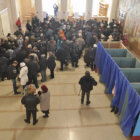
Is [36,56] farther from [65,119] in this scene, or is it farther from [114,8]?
[114,8]

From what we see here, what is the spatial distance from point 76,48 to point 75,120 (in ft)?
14.4

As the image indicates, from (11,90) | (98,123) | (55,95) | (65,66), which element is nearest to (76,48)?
(65,66)

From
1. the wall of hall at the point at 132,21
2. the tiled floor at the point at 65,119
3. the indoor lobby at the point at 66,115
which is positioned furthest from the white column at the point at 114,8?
A: the tiled floor at the point at 65,119

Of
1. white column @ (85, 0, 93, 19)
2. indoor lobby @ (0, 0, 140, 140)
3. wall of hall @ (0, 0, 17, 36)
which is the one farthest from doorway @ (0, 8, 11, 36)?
white column @ (85, 0, 93, 19)

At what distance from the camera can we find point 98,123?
19.3 ft

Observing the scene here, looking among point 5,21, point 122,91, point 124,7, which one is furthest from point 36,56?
point 124,7

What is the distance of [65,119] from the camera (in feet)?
19.8

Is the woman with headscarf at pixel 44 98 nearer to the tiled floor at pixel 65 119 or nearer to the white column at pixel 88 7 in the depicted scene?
the tiled floor at pixel 65 119

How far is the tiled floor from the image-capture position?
5.42 meters

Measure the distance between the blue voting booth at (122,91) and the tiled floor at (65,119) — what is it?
0.47 meters

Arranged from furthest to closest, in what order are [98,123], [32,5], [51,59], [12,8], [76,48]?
[32,5], [12,8], [76,48], [51,59], [98,123]

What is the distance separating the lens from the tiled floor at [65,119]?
542 cm

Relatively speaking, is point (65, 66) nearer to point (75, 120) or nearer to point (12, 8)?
point (75, 120)

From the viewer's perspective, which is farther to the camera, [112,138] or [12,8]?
[12,8]
